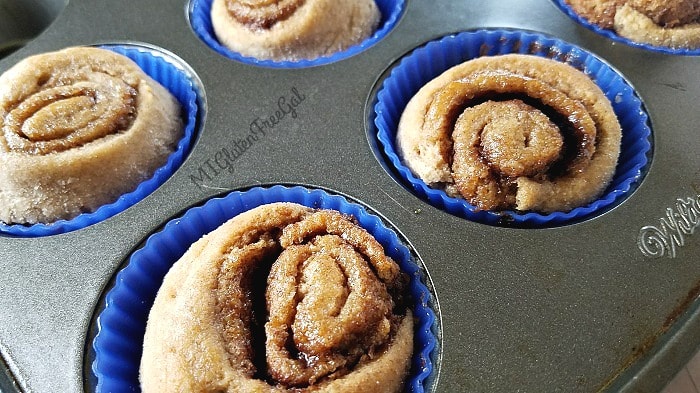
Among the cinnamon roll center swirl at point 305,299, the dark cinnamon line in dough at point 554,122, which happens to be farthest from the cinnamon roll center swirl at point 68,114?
the dark cinnamon line in dough at point 554,122

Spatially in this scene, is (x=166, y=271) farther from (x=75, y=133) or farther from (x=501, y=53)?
(x=501, y=53)

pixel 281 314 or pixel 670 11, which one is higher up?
pixel 670 11

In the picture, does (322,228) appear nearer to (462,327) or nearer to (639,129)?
(462,327)

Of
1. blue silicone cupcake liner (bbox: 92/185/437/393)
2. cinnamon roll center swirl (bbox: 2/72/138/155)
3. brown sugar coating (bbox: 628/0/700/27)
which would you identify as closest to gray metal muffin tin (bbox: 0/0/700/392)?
blue silicone cupcake liner (bbox: 92/185/437/393)

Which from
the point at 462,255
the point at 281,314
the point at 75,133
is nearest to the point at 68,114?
the point at 75,133

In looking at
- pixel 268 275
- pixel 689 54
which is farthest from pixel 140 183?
pixel 689 54

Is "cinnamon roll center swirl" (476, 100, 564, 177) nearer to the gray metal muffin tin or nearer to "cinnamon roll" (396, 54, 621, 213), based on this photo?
"cinnamon roll" (396, 54, 621, 213)
